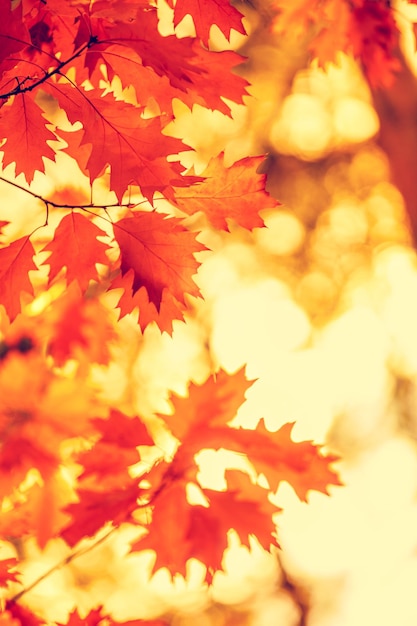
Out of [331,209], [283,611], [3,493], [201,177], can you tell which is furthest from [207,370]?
[201,177]

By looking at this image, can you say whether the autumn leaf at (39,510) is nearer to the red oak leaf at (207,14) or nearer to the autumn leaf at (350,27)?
the red oak leaf at (207,14)

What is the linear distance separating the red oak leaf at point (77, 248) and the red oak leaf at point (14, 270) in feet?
0.14

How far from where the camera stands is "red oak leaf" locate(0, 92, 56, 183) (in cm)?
101

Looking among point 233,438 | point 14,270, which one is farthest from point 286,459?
point 14,270

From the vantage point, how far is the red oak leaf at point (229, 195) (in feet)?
3.87

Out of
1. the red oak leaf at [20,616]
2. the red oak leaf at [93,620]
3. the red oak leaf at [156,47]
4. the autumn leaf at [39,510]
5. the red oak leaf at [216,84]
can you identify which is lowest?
the red oak leaf at [20,616]

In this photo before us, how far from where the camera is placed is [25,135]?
1021 millimetres

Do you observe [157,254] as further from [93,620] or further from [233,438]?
[93,620]

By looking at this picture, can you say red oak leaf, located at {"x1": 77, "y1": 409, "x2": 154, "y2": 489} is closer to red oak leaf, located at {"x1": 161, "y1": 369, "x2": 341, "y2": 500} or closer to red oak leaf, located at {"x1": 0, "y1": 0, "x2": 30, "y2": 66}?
red oak leaf, located at {"x1": 161, "y1": 369, "x2": 341, "y2": 500}

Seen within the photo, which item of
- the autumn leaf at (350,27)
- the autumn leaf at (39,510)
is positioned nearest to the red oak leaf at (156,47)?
the autumn leaf at (350,27)

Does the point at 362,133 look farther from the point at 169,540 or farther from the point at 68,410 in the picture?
the point at 169,540

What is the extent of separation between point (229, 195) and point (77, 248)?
31 centimetres

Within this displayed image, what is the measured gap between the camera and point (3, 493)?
171 centimetres

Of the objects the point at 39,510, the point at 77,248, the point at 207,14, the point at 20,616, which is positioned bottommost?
the point at 20,616
